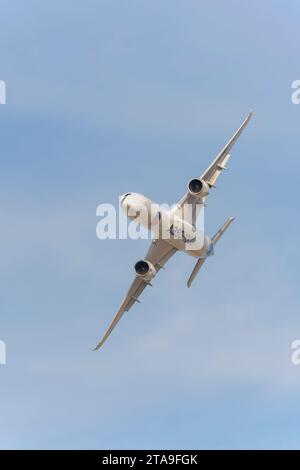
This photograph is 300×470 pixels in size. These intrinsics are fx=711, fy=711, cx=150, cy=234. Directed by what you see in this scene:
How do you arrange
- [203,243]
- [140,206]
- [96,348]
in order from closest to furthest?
[140,206] < [203,243] < [96,348]

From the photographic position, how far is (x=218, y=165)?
7131 centimetres

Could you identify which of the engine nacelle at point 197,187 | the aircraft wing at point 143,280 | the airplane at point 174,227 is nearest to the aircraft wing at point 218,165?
the airplane at point 174,227

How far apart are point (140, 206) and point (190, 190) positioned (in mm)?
6339

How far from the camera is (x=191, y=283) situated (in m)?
72.9

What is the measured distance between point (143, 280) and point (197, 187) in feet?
40.6

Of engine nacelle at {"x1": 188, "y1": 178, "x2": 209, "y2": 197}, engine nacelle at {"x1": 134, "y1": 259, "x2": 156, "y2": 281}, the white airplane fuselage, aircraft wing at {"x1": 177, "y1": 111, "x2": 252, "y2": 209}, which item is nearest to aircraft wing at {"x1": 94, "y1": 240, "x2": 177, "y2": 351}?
engine nacelle at {"x1": 134, "y1": 259, "x2": 156, "y2": 281}

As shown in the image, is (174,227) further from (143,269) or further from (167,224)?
(143,269)

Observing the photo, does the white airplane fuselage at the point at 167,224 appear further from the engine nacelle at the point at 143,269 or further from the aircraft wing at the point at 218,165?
the engine nacelle at the point at 143,269

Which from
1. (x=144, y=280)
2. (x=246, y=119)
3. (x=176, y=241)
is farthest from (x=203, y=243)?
(x=246, y=119)

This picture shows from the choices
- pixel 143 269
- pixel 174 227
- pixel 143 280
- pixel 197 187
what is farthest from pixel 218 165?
pixel 143 280

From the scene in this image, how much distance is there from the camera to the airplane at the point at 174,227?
6631 centimetres
